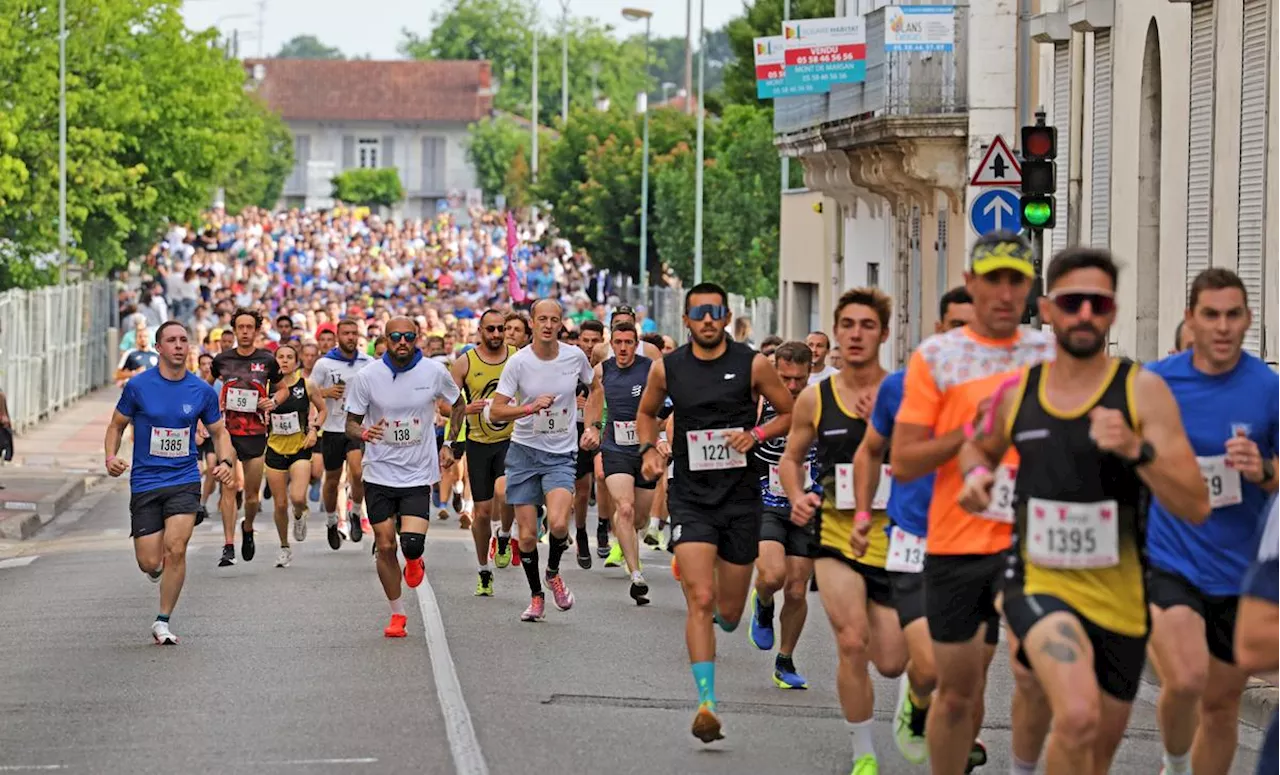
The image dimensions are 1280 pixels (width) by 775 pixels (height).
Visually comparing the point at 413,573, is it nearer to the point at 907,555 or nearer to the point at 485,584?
the point at 485,584

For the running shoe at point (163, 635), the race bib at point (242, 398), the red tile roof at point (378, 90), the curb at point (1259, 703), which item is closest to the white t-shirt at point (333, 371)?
the race bib at point (242, 398)

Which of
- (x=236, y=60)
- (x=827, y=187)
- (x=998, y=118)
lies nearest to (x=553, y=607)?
(x=998, y=118)

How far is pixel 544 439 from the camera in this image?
52.6 feet

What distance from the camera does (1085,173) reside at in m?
25.4

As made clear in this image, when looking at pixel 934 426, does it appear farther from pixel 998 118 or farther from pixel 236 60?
pixel 236 60

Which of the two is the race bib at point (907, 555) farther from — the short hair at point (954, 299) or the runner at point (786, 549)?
the runner at point (786, 549)

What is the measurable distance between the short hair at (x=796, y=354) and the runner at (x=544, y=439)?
9.38 ft

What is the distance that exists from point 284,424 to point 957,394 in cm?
1313

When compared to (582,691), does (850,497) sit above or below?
above

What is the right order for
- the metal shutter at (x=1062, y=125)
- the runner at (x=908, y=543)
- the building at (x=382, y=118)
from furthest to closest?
the building at (x=382, y=118), the metal shutter at (x=1062, y=125), the runner at (x=908, y=543)

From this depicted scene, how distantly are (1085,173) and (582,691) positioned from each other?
Answer: 14.1 meters

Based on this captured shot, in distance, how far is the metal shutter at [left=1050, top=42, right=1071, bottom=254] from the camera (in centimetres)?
2608

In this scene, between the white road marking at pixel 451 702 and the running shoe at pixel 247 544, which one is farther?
the running shoe at pixel 247 544

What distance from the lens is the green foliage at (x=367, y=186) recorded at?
468ft
